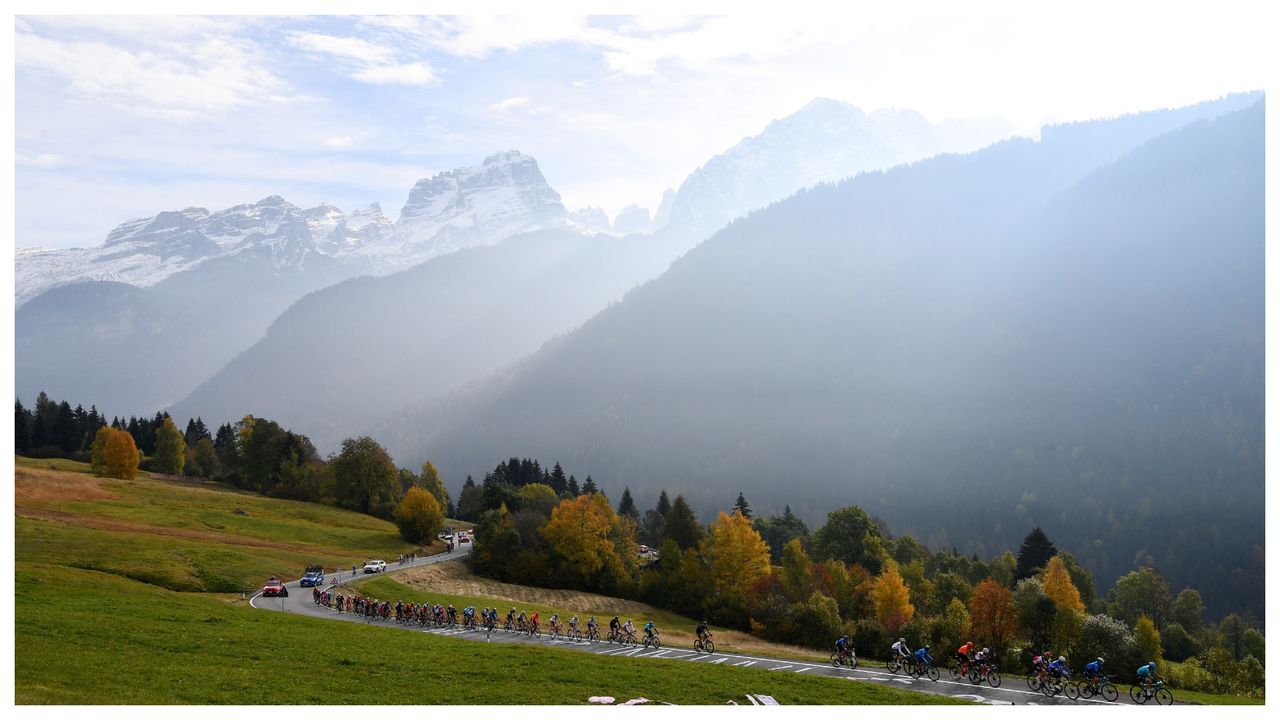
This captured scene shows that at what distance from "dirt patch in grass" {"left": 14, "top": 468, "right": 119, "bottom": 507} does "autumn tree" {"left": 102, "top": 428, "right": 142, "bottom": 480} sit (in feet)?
40.5

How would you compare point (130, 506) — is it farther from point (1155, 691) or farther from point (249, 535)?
point (1155, 691)

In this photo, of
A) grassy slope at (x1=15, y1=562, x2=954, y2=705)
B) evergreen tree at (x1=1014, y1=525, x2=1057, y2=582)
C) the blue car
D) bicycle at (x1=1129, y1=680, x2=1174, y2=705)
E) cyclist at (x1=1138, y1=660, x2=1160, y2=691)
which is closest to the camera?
grassy slope at (x1=15, y1=562, x2=954, y2=705)

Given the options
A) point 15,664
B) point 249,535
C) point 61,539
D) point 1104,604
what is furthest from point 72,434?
point 1104,604

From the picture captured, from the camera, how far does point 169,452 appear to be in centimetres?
16662

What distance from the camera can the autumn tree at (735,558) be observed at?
104000 mm

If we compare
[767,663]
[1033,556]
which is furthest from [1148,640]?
[1033,556]

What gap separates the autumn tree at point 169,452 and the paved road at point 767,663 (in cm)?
10678

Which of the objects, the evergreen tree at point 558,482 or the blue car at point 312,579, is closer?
the blue car at point 312,579

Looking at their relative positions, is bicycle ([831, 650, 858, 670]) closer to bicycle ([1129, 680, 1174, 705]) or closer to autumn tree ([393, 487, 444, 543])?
bicycle ([1129, 680, 1174, 705])

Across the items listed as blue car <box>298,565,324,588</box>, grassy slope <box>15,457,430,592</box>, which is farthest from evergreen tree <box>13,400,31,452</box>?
blue car <box>298,565,324,588</box>

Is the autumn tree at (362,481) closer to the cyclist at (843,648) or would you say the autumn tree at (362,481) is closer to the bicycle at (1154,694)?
the cyclist at (843,648)

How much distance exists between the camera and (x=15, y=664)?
3841 centimetres

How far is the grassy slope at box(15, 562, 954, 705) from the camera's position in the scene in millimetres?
36906

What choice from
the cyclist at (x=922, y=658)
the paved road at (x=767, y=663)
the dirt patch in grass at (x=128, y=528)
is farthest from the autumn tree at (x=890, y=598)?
the dirt patch in grass at (x=128, y=528)
